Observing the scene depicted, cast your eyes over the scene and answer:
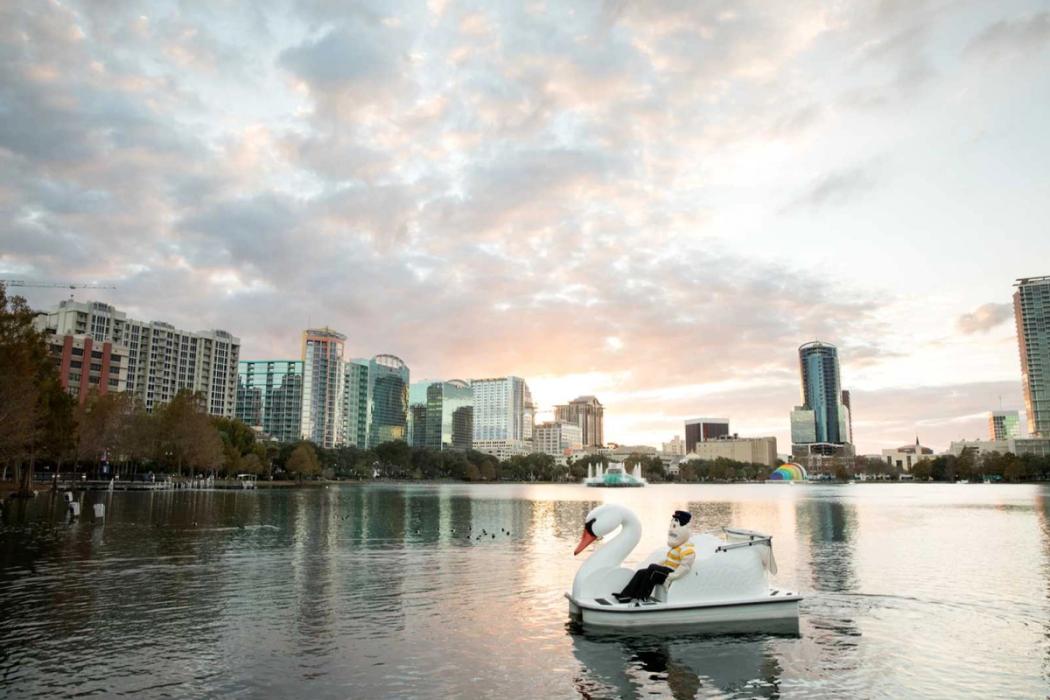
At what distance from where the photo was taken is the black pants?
682 inches

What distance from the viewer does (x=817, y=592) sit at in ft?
76.2

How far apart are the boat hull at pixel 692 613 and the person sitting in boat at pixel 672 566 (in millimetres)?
458

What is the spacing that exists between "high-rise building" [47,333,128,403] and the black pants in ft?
506

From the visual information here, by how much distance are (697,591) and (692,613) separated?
558mm

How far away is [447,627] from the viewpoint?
58.4 feet

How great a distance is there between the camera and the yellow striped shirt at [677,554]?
56.4 ft

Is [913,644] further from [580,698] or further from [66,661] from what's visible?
[66,661]

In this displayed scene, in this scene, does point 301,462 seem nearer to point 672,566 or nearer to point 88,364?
point 88,364

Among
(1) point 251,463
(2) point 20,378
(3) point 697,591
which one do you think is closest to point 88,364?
(1) point 251,463

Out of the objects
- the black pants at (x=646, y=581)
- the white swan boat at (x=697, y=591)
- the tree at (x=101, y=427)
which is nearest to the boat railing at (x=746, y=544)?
the white swan boat at (x=697, y=591)

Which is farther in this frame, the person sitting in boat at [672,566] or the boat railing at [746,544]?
the boat railing at [746,544]

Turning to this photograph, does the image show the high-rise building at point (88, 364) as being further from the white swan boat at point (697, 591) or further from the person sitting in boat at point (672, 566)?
the person sitting in boat at point (672, 566)

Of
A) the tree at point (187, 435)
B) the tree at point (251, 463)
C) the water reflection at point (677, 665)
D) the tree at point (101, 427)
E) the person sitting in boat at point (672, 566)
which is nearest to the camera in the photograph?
the water reflection at point (677, 665)

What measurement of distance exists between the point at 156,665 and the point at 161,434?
10161 centimetres
